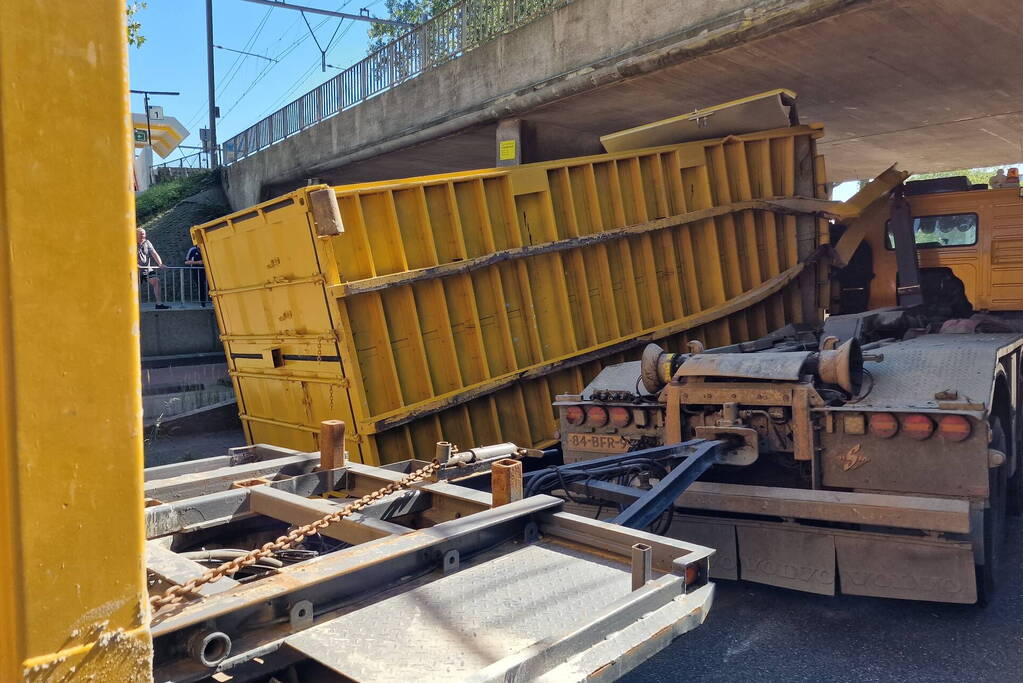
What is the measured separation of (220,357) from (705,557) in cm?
1403

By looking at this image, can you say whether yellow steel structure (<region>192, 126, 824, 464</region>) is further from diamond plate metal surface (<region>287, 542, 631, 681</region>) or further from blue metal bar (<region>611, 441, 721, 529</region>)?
diamond plate metal surface (<region>287, 542, 631, 681</region>)

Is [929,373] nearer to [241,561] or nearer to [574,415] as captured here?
[574,415]

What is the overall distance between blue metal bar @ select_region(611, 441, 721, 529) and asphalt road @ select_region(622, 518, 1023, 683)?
0.92m

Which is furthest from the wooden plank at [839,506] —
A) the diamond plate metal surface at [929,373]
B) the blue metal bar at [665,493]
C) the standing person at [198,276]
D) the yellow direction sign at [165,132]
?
the yellow direction sign at [165,132]

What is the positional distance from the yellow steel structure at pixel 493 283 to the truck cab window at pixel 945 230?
1230 mm

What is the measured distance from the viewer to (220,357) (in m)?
15.2

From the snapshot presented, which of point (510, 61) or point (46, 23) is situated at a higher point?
point (510, 61)

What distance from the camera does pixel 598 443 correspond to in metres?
5.96

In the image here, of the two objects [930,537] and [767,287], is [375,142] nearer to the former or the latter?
[767,287]

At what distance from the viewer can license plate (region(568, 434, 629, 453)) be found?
5.86 metres

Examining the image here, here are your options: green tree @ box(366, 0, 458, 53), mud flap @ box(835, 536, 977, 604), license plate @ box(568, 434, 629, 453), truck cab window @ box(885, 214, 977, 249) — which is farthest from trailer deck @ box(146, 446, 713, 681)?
green tree @ box(366, 0, 458, 53)

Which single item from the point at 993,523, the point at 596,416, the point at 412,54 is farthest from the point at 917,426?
the point at 412,54

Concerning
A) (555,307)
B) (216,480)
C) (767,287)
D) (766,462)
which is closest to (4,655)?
(216,480)

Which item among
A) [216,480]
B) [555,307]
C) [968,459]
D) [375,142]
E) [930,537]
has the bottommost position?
[930,537]
